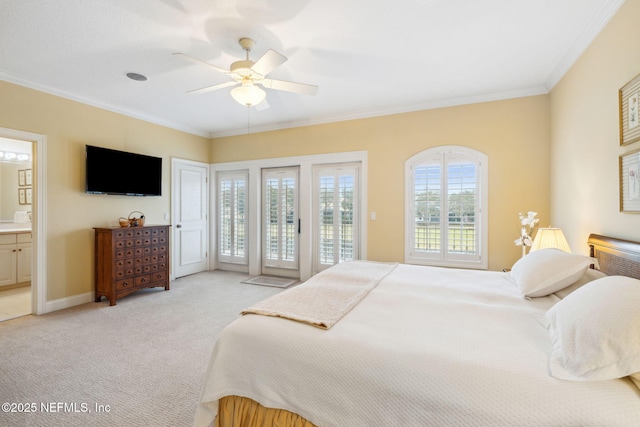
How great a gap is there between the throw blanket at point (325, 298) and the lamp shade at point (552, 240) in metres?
1.41

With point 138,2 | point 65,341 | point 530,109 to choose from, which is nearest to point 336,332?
point 138,2

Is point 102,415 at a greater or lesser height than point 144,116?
lesser

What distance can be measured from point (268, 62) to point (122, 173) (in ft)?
10.6

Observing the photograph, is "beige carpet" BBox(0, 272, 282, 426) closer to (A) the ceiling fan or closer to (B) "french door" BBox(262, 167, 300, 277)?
(B) "french door" BBox(262, 167, 300, 277)

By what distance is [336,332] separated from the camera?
54.7 inches

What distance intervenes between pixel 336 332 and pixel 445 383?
509mm

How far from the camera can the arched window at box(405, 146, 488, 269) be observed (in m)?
3.81

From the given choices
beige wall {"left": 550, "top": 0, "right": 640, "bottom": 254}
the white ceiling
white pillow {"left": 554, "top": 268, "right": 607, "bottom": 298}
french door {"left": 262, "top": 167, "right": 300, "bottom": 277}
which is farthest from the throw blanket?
french door {"left": 262, "top": 167, "right": 300, "bottom": 277}

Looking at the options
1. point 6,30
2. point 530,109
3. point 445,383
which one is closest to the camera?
point 445,383

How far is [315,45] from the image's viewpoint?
2600mm

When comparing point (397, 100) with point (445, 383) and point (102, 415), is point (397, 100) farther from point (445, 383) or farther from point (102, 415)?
point (102, 415)

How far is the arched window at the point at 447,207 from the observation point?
12.5 ft

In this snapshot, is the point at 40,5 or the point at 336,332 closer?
the point at 336,332

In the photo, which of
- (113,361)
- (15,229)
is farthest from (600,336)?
(15,229)
